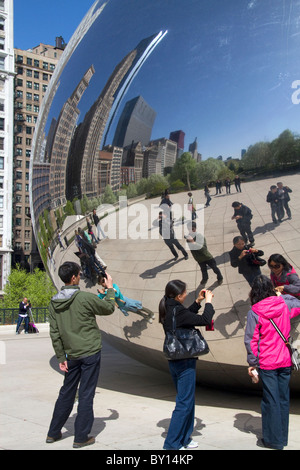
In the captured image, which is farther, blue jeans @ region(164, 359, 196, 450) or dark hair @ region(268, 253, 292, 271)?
dark hair @ region(268, 253, 292, 271)

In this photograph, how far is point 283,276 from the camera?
14.3 ft

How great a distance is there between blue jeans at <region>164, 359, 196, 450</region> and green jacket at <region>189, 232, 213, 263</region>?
854mm

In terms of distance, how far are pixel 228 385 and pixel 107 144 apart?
9.24 ft

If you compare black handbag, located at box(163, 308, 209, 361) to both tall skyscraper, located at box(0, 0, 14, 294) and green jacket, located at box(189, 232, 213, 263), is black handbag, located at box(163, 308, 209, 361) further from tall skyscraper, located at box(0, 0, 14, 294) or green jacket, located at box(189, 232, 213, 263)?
tall skyscraper, located at box(0, 0, 14, 294)

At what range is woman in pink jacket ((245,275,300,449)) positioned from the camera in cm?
416

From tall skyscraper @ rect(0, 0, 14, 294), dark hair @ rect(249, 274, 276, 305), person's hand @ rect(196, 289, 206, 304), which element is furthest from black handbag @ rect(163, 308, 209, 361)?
tall skyscraper @ rect(0, 0, 14, 294)

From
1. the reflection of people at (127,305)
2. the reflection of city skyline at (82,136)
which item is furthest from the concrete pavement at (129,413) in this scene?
the reflection of city skyline at (82,136)

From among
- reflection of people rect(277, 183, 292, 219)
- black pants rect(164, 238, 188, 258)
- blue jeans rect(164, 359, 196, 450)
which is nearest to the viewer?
blue jeans rect(164, 359, 196, 450)

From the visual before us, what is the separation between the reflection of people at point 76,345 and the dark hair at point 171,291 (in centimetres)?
48

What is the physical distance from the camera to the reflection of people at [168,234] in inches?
178

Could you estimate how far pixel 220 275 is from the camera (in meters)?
4.40

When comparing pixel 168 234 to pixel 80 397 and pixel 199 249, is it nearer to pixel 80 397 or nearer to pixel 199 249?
pixel 199 249

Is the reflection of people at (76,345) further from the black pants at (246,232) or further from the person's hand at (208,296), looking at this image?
the black pants at (246,232)
